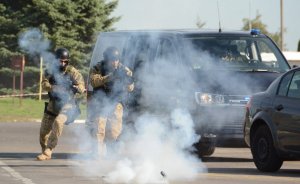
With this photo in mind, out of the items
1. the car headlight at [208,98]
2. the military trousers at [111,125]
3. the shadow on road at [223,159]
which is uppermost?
the car headlight at [208,98]

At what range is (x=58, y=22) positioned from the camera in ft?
147

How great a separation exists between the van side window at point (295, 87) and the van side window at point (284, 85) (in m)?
0.10

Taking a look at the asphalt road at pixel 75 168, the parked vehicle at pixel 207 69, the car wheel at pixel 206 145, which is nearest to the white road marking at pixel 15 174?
the asphalt road at pixel 75 168

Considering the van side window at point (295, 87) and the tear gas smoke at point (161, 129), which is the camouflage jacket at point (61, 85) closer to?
the tear gas smoke at point (161, 129)

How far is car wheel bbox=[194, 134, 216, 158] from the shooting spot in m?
17.0

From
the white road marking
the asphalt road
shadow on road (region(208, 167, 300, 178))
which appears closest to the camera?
the white road marking

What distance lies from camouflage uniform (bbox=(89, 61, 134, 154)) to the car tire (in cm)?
225

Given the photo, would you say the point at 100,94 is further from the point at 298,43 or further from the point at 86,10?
the point at 298,43

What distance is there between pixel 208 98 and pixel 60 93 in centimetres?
263

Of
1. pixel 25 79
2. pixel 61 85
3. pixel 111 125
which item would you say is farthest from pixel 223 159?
pixel 25 79

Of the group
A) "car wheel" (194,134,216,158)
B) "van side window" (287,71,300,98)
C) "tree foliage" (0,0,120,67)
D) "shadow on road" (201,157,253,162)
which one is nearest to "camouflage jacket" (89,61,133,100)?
"car wheel" (194,134,216,158)

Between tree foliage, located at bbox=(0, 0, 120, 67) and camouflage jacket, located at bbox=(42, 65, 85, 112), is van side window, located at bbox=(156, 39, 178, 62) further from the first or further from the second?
tree foliage, located at bbox=(0, 0, 120, 67)

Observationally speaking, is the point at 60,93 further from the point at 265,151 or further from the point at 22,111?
the point at 22,111

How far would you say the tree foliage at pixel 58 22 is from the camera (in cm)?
4172
